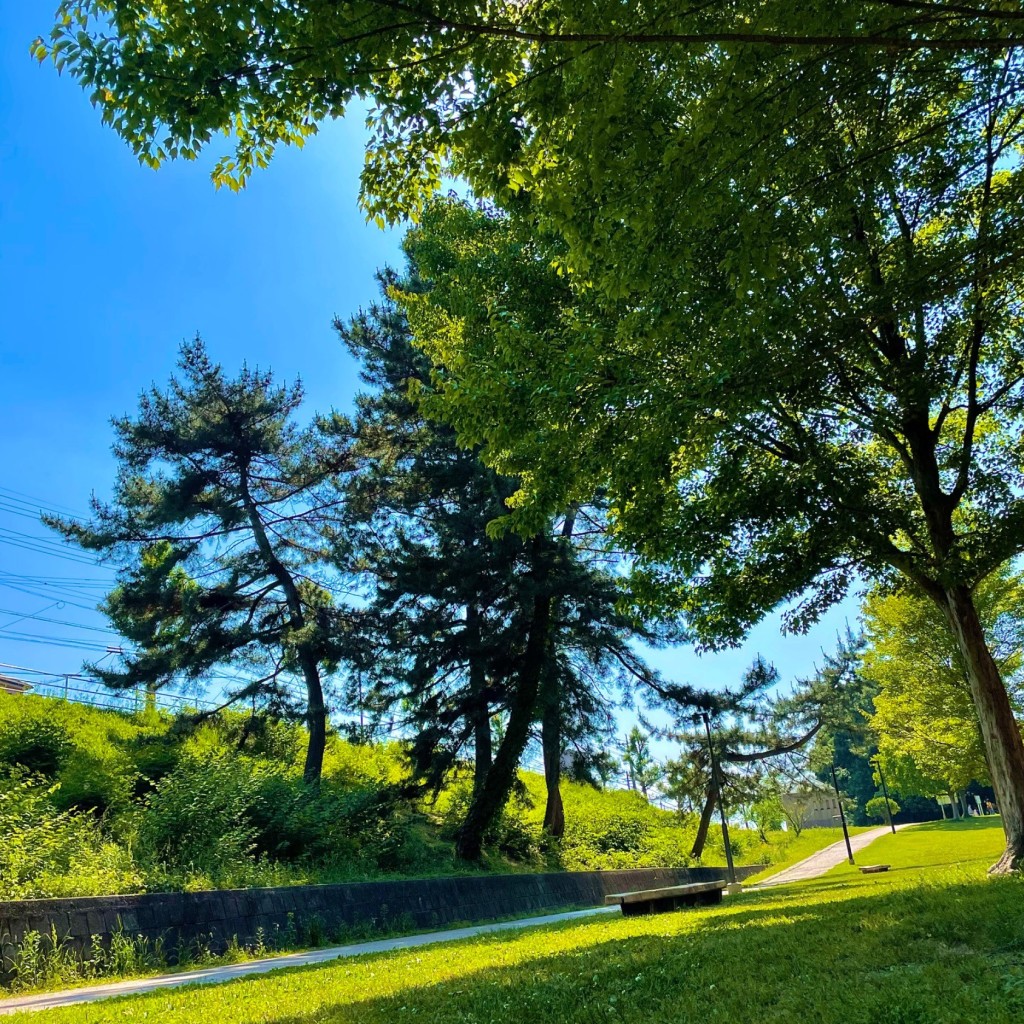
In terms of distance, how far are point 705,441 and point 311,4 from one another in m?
6.26

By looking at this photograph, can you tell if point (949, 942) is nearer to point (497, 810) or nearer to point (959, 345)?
point (959, 345)

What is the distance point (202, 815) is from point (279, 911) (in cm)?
195

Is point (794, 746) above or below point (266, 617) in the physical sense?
below

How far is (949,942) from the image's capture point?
466 cm

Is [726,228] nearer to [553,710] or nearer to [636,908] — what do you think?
[636,908]

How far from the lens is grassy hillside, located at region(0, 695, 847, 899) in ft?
29.3

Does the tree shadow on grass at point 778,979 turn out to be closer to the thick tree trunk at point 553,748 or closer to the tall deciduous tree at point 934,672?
the thick tree trunk at point 553,748

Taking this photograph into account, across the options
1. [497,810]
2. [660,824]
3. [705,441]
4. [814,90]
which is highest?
[814,90]

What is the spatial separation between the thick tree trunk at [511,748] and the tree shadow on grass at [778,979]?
1095 cm

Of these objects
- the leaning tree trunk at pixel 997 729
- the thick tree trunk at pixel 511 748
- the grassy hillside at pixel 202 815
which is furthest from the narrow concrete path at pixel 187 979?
the leaning tree trunk at pixel 997 729

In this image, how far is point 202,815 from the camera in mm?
10617

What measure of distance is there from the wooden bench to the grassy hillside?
488 cm

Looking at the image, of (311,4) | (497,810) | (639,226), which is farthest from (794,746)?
(311,4)

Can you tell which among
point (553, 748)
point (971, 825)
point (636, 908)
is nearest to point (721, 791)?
point (553, 748)
